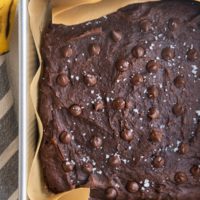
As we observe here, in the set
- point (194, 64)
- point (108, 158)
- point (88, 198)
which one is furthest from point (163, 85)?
point (88, 198)

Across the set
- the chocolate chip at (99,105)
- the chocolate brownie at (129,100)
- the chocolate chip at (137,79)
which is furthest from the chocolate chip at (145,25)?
the chocolate chip at (99,105)

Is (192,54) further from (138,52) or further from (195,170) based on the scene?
(195,170)

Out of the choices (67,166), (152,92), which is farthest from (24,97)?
(152,92)

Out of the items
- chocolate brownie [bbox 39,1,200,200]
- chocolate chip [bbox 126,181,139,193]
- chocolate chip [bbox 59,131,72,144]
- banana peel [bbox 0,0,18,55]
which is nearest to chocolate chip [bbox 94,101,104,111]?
chocolate brownie [bbox 39,1,200,200]

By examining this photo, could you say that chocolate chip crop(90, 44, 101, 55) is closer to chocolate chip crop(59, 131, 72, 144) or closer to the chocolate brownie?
the chocolate brownie

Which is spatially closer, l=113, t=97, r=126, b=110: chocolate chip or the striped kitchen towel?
l=113, t=97, r=126, b=110: chocolate chip

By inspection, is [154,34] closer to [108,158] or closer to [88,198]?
[108,158]
